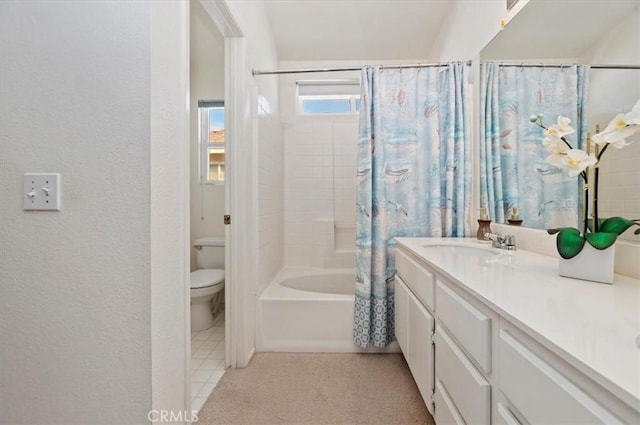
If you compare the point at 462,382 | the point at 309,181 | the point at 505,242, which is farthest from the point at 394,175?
the point at 462,382

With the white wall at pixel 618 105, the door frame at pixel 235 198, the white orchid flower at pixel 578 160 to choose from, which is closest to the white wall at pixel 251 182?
the door frame at pixel 235 198

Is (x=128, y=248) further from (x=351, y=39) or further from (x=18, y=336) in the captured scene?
(x=351, y=39)

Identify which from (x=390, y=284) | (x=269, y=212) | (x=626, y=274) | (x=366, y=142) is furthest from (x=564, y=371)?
(x=269, y=212)

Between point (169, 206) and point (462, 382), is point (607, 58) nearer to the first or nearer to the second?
point (462, 382)

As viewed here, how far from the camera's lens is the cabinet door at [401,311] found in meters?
1.60

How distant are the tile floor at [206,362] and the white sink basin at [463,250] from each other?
1442 mm

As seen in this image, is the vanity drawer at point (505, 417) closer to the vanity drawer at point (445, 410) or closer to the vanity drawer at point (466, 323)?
the vanity drawer at point (466, 323)

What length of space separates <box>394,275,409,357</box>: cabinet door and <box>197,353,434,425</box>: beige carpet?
23 cm

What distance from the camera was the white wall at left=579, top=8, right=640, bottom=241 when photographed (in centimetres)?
92

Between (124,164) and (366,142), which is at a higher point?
(366,142)

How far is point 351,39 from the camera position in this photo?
2.65 m

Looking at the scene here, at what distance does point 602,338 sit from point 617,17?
1.12 metres

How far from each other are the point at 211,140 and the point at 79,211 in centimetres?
234

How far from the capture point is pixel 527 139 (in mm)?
1505
